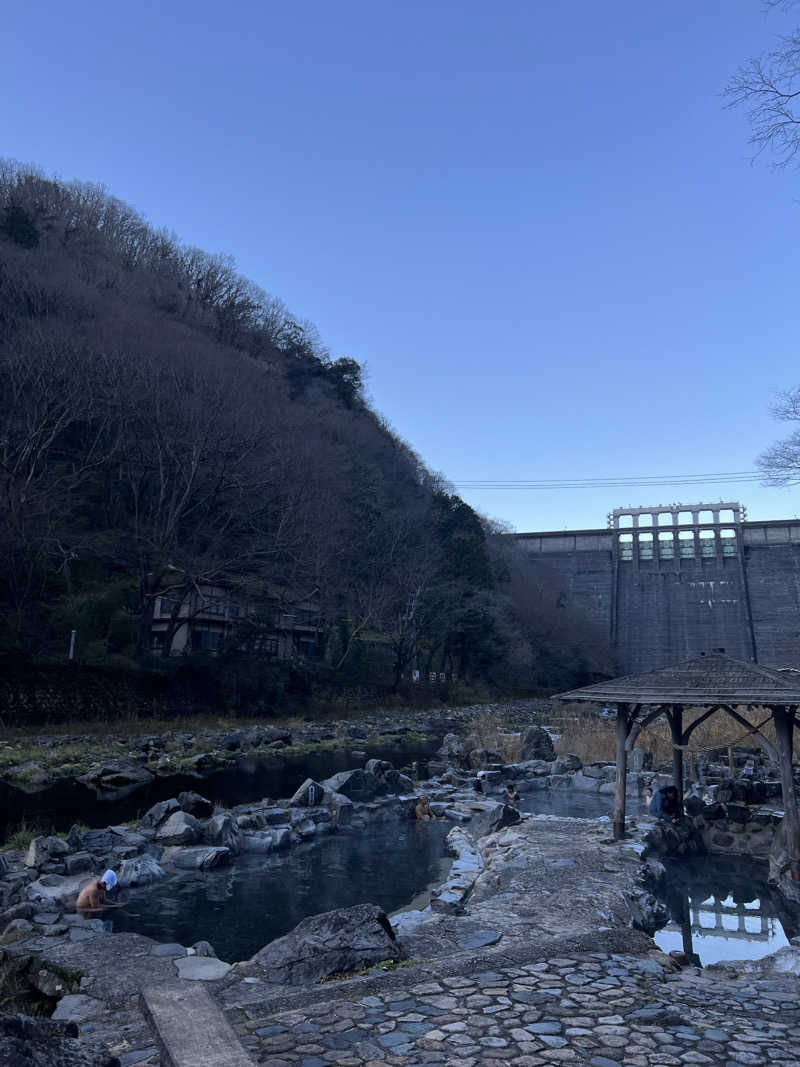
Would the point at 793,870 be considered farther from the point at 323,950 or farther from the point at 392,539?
the point at 392,539

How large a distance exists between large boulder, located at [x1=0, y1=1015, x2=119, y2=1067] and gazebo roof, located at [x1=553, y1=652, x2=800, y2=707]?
9557mm

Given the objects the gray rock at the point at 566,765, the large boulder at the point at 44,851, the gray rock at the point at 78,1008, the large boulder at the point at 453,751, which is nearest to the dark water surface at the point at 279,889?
the large boulder at the point at 44,851

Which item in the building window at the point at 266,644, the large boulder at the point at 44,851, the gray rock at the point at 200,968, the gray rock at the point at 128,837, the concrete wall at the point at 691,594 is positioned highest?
the concrete wall at the point at 691,594

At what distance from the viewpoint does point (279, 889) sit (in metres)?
11.2

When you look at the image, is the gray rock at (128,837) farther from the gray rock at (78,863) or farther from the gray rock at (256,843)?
the gray rock at (256,843)

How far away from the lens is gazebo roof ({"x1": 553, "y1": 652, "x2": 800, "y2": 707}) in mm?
11031

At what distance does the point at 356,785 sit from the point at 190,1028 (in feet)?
44.7

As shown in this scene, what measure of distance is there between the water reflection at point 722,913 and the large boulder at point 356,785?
761 centimetres

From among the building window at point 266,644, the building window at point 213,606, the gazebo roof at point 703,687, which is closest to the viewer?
the gazebo roof at point 703,687

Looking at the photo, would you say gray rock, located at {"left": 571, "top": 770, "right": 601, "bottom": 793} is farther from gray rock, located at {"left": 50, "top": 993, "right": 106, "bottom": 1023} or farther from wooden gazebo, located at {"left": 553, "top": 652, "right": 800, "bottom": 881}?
gray rock, located at {"left": 50, "top": 993, "right": 106, "bottom": 1023}

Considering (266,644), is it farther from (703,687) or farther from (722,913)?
(722,913)

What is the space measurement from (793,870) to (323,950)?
7.65 metres

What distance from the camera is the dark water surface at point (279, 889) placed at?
919cm

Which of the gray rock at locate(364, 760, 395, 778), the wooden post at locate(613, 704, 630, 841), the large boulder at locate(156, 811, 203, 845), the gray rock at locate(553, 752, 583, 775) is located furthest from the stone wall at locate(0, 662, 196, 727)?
the wooden post at locate(613, 704, 630, 841)
